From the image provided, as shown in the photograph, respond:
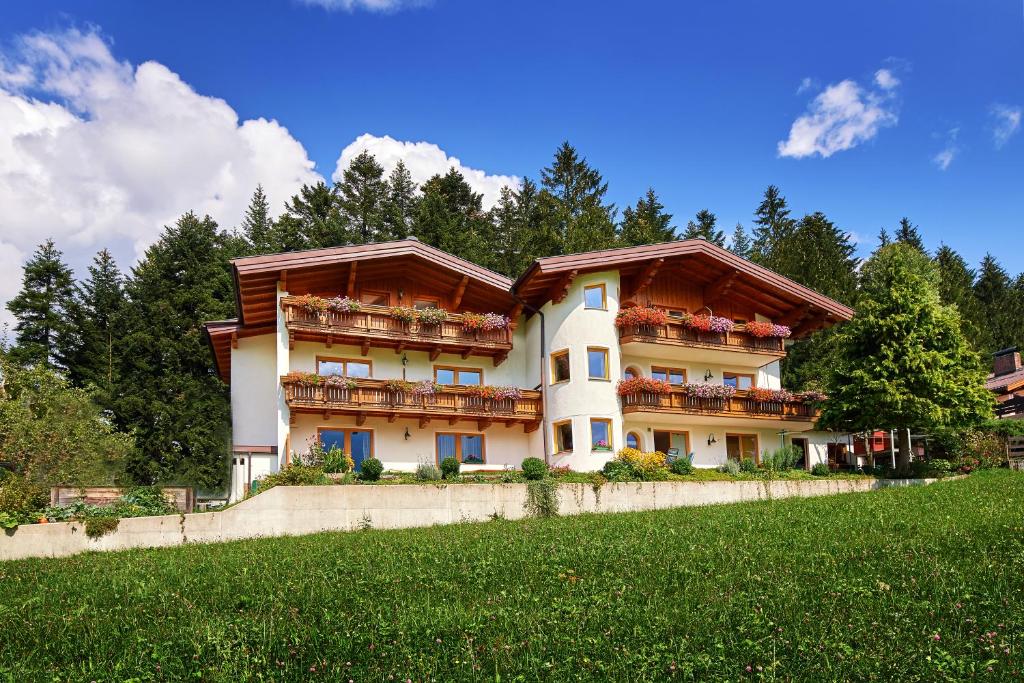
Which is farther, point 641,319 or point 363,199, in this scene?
point 363,199

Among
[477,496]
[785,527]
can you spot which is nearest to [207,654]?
[785,527]

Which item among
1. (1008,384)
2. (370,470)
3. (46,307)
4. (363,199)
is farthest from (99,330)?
(1008,384)

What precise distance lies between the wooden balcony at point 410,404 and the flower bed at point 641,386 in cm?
291

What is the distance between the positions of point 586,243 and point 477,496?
25.9 m

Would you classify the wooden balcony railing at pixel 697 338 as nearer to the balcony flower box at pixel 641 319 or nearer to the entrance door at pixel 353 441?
the balcony flower box at pixel 641 319

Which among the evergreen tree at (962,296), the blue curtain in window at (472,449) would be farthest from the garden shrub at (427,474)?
the evergreen tree at (962,296)

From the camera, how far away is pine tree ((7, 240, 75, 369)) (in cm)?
4362

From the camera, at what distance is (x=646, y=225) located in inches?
2052

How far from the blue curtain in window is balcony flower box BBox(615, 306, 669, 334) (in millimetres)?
6395

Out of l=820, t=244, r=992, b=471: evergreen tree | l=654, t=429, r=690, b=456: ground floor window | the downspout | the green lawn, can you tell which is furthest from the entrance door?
l=820, t=244, r=992, b=471: evergreen tree

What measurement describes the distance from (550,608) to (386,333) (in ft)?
62.9

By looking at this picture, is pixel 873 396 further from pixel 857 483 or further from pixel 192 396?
pixel 192 396

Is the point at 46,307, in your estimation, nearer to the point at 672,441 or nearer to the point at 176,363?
the point at 176,363

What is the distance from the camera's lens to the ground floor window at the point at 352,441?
29.3 m
